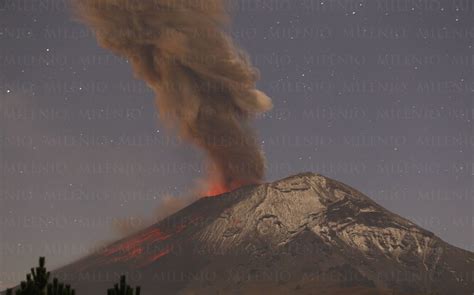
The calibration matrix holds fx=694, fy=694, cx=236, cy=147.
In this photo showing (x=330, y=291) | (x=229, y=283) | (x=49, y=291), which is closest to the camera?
(x=49, y=291)

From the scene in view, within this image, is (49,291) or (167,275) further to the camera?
(167,275)

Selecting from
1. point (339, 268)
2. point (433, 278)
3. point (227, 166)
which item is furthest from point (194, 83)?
point (433, 278)

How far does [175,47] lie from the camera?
174 meters

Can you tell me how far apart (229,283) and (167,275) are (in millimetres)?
20494

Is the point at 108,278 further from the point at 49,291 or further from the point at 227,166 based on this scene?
the point at 49,291

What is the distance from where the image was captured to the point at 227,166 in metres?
196

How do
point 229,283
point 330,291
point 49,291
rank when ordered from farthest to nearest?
1. point 229,283
2. point 330,291
3. point 49,291

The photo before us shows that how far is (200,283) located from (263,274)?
58.9ft

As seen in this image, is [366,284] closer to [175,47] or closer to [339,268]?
[339,268]

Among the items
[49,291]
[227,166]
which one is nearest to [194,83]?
[227,166]

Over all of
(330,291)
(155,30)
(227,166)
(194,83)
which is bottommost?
(330,291)

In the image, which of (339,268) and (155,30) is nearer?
(155,30)

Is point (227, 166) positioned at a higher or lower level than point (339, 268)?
higher

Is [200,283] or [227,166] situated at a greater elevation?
[227,166]
